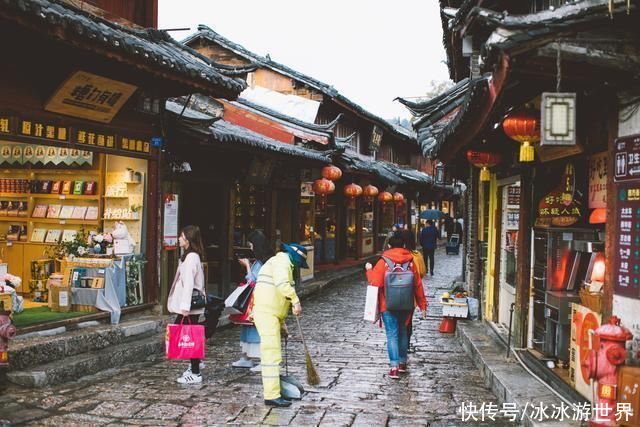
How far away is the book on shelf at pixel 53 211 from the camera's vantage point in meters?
12.9

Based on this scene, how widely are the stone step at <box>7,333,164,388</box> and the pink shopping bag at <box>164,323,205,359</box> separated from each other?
53.8 inches

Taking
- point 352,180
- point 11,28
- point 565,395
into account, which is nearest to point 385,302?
point 565,395

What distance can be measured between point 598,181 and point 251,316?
4552 mm

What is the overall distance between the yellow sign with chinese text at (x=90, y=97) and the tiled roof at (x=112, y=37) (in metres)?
0.85

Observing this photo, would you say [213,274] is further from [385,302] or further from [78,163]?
[385,302]

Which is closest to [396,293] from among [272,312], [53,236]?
[272,312]

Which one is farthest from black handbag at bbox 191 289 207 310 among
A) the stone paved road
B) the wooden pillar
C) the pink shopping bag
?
the wooden pillar

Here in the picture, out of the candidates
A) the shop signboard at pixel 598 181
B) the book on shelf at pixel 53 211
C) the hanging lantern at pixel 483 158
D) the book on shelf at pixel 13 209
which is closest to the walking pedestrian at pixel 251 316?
the shop signboard at pixel 598 181

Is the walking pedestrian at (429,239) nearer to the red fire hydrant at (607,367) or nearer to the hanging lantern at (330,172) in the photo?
the hanging lantern at (330,172)

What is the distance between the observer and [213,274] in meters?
18.3

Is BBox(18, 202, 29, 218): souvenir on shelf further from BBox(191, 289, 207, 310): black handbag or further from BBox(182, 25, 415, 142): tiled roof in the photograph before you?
BBox(182, 25, 415, 142): tiled roof

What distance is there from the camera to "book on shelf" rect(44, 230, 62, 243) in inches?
504

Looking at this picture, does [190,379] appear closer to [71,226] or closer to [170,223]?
[170,223]

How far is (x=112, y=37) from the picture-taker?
27.0 ft
